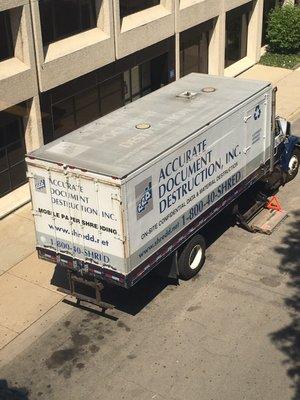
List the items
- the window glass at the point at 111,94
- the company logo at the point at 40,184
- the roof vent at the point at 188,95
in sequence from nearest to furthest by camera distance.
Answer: the company logo at the point at 40,184
the roof vent at the point at 188,95
the window glass at the point at 111,94

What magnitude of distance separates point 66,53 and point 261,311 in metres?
10.4

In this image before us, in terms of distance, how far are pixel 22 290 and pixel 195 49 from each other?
16.1 meters

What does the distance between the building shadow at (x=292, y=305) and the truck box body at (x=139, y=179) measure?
216 cm

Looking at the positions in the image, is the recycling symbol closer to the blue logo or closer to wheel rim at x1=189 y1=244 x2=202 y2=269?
wheel rim at x1=189 y1=244 x2=202 y2=269

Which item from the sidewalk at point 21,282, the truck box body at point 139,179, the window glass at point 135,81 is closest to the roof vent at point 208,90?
the truck box body at point 139,179

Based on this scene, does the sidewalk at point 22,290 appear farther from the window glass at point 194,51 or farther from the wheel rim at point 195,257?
the window glass at point 194,51

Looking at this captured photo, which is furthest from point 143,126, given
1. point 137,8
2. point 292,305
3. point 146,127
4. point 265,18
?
point 265,18

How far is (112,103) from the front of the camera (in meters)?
22.9

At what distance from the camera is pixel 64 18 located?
19.9m

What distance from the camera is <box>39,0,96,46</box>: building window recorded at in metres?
19.1

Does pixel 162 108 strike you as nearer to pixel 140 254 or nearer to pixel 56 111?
pixel 140 254

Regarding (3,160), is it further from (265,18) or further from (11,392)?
(265,18)

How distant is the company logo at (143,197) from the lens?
12.4 meters

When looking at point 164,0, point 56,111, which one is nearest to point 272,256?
point 56,111
